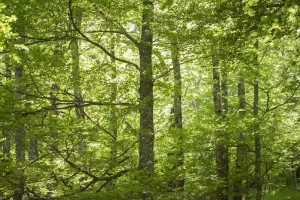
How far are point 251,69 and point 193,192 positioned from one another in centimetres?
449

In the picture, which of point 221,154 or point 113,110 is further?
point 221,154

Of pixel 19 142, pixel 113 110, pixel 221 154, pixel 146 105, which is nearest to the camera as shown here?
pixel 113 110

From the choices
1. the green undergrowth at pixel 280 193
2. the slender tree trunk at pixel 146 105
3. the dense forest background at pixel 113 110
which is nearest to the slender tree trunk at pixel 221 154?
the dense forest background at pixel 113 110

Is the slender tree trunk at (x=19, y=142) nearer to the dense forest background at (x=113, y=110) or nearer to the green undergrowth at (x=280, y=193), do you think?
the dense forest background at (x=113, y=110)

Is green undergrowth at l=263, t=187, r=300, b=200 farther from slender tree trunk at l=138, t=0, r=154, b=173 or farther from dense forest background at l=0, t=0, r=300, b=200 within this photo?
slender tree trunk at l=138, t=0, r=154, b=173

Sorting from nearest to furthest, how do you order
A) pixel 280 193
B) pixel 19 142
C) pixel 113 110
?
pixel 113 110, pixel 19 142, pixel 280 193

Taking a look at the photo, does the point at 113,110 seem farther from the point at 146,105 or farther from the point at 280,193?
the point at 280,193

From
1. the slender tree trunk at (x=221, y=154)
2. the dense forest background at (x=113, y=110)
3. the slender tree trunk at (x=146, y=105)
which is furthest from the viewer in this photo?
the slender tree trunk at (x=221, y=154)

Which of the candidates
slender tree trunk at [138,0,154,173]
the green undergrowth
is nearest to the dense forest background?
slender tree trunk at [138,0,154,173]

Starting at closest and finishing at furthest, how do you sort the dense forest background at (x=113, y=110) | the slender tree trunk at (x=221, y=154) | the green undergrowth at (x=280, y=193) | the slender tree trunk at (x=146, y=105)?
the dense forest background at (x=113, y=110) → the slender tree trunk at (x=146, y=105) → the slender tree trunk at (x=221, y=154) → the green undergrowth at (x=280, y=193)

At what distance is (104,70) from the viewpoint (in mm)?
9797

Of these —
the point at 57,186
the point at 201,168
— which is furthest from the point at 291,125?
the point at 57,186

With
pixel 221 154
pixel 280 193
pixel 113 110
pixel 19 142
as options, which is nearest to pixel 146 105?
pixel 113 110

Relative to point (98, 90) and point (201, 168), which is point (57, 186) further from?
point (201, 168)
